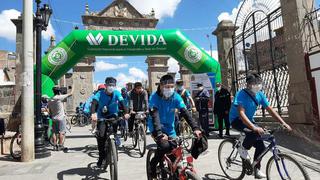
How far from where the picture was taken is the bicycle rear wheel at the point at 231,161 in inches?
213

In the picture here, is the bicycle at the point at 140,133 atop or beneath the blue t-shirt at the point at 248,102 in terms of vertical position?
beneath

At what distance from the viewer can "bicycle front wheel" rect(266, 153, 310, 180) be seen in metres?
4.14

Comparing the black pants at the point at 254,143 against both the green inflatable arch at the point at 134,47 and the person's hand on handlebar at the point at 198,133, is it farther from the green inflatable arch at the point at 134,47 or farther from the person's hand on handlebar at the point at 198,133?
the green inflatable arch at the point at 134,47

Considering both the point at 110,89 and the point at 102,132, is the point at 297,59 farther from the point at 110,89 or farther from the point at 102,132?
the point at 102,132

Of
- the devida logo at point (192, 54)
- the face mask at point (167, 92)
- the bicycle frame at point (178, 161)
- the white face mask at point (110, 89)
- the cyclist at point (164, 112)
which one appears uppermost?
the devida logo at point (192, 54)

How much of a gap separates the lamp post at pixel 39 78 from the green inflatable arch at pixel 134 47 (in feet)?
6.95

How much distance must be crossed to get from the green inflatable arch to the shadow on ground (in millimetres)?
5497

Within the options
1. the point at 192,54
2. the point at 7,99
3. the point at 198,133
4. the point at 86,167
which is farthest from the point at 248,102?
the point at 7,99

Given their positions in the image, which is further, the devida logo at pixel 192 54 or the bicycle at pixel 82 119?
the bicycle at pixel 82 119

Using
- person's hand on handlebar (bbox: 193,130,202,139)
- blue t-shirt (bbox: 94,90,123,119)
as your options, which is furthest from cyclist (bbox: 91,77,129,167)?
person's hand on handlebar (bbox: 193,130,202,139)

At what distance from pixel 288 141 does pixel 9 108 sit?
31.4 ft

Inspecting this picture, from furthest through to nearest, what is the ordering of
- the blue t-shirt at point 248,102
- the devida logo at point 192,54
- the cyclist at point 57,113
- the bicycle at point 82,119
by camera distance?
1. the bicycle at point 82,119
2. the devida logo at point 192,54
3. the cyclist at point 57,113
4. the blue t-shirt at point 248,102

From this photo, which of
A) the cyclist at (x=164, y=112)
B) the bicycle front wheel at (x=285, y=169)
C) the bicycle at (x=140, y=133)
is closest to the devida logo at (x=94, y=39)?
the bicycle at (x=140, y=133)

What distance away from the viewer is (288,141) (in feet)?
29.6
